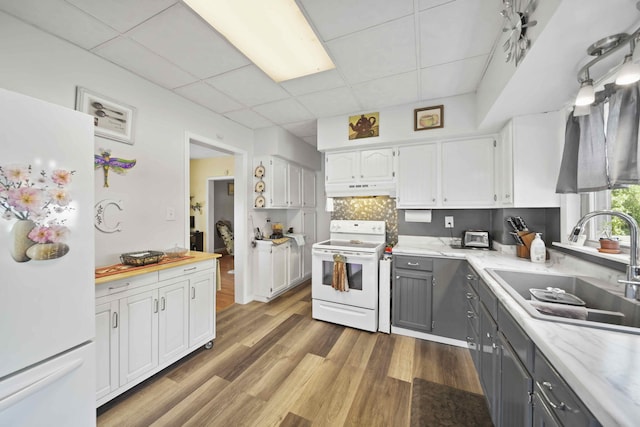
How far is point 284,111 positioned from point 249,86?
0.63 meters

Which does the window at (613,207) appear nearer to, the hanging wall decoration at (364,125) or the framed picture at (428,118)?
the framed picture at (428,118)

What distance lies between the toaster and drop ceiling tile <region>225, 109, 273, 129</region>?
288cm

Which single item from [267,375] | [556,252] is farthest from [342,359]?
[556,252]

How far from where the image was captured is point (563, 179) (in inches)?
69.3

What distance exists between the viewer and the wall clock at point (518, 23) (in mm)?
1172

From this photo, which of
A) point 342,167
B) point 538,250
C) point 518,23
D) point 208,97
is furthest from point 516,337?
point 208,97

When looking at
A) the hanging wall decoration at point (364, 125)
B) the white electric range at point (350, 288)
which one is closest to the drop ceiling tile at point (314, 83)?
the hanging wall decoration at point (364, 125)

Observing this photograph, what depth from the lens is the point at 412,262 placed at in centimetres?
241

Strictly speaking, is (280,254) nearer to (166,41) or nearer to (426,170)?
(426,170)

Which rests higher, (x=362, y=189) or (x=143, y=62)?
(x=143, y=62)

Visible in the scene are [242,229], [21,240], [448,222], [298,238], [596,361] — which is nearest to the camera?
[596,361]

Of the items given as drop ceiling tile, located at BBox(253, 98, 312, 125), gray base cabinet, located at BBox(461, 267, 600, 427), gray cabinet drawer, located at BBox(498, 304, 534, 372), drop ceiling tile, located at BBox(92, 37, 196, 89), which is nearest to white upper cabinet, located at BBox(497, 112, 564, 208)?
gray base cabinet, located at BBox(461, 267, 600, 427)

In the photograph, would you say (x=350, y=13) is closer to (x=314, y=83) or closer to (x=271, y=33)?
(x=271, y=33)

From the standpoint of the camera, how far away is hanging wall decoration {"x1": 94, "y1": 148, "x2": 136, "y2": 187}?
1806mm
